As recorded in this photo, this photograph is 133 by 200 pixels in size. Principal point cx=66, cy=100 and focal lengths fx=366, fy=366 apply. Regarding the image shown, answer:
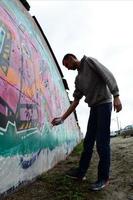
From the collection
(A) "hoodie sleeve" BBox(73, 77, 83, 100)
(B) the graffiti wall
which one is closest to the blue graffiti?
(B) the graffiti wall

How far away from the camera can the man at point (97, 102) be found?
457 cm

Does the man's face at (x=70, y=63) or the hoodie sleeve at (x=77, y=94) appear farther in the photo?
the hoodie sleeve at (x=77, y=94)

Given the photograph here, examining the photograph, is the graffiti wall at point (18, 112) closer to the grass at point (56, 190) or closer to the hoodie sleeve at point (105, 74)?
the grass at point (56, 190)

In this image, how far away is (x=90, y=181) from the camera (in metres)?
4.89

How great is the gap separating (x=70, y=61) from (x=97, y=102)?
0.65 metres

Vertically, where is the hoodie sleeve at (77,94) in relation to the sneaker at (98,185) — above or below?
above

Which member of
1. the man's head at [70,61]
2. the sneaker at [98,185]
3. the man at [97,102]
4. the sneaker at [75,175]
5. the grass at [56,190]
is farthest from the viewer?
the sneaker at [75,175]

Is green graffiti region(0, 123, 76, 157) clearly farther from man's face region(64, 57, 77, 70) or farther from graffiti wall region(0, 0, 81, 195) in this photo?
man's face region(64, 57, 77, 70)

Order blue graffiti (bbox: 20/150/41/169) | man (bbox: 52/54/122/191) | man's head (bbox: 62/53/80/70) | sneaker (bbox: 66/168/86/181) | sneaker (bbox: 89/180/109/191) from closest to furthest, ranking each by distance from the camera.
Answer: blue graffiti (bbox: 20/150/41/169) → sneaker (bbox: 89/180/109/191) → man (bbox: 52/54/122/191) → man's head (bbox: 62/53/80/70) → sneaker (bbox: 66/168/86/181)

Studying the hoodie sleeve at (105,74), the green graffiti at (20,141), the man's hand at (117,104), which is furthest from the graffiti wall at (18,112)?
the man's hand at (117,104)

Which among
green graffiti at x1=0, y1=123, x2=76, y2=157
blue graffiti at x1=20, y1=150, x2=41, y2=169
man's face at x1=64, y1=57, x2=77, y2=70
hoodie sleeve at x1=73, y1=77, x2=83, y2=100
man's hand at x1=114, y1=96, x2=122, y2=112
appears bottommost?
blue graffiti at x1=20, y1=150, x2=41, y2=169

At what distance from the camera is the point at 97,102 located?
4719mm

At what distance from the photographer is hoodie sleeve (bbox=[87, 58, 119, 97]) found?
448cm

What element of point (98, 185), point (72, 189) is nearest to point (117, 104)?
point (98, 185)
